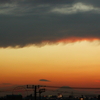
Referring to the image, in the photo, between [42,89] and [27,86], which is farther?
[42,89]

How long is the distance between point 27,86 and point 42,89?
1906 cm

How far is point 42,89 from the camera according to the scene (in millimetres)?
154250

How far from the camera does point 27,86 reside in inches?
5374
